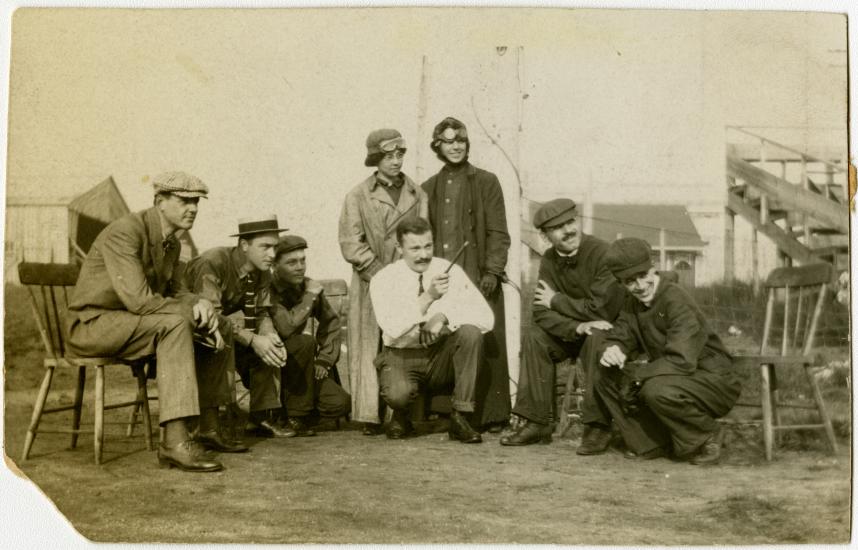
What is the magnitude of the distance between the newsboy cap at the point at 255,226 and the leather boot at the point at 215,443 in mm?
1117

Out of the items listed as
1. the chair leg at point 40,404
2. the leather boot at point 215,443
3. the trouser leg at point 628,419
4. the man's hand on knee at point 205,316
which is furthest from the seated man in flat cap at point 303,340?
the trouser leg at point 628,419

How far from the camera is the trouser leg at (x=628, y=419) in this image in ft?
18.0

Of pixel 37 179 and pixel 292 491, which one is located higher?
pixel 37 179

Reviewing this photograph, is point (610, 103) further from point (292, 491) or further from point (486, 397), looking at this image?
point (292, 491)

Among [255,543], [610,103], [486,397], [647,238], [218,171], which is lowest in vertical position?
[255,543]

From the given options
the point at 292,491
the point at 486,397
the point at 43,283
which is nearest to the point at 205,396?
the point at 292,491

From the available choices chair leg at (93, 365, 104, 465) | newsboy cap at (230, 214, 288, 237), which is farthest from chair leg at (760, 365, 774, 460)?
chair leg at (93, 365, 104, 465)

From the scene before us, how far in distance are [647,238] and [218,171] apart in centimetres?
244

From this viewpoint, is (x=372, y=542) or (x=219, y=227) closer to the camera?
(x=372, y=542)

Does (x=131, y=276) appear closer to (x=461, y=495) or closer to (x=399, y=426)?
(x=399, y=426)

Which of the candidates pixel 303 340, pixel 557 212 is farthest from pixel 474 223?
pixel 303 340

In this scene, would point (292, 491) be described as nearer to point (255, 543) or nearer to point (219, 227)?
point (255, 543)

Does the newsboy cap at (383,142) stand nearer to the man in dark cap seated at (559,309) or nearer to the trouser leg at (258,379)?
the man in dark cap seated at (559,309)

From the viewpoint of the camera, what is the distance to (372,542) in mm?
5348
